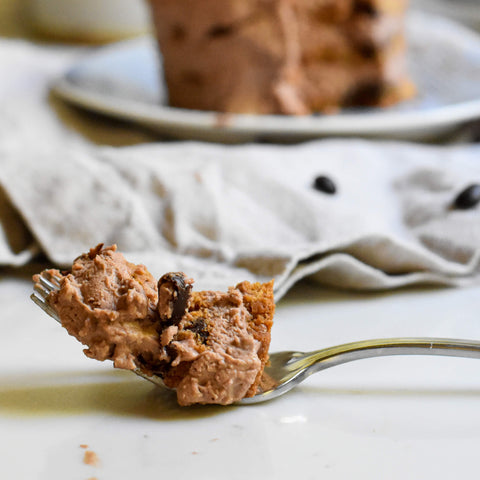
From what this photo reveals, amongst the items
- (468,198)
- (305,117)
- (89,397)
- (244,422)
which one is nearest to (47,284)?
(89,397)

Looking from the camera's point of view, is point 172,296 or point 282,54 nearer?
point 172,296

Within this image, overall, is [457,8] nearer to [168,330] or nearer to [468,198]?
[468,198]

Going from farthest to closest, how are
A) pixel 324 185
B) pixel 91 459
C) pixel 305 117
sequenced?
1. pixel 305 117
2. pixel 324 185
3. pixel 91 459

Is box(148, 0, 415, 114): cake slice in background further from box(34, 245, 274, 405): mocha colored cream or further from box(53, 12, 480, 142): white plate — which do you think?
box(34, 245, 274, 405): mocha colored cream

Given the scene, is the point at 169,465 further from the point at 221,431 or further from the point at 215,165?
the point at 215,165

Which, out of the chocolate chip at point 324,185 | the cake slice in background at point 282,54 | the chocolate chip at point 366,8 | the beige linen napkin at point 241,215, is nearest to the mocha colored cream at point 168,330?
the beige linen napkin at point 241,215

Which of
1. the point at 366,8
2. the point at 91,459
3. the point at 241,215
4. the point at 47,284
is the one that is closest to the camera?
the point at 91,459

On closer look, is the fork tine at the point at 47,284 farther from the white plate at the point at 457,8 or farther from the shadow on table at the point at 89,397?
the white plate at the point at 457,8
